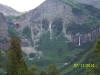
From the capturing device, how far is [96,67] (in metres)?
28.9

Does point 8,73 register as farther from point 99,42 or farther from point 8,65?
point 99,42

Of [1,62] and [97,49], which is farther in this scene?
[1,62]

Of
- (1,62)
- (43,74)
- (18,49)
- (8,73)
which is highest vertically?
(18,49)

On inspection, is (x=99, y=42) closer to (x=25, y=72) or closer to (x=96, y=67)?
(x=96, y=67)

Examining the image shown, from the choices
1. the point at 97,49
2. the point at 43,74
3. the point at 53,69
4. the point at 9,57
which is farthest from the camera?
the point at 53,69

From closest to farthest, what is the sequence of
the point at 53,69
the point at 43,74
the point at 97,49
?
the point at 97,49, the point at 43,74, the point at 53,69

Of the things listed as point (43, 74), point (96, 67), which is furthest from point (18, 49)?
point (43, 74)

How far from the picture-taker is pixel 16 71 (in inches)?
1446

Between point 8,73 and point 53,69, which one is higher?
point 8,73

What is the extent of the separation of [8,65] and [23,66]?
293 centimetres

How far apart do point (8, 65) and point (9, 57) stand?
5.82ft

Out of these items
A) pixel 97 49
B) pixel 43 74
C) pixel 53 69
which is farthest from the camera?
pixel 53 69

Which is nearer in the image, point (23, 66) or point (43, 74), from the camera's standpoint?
point (23, 66)

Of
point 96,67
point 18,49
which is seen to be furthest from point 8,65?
point 96,67
